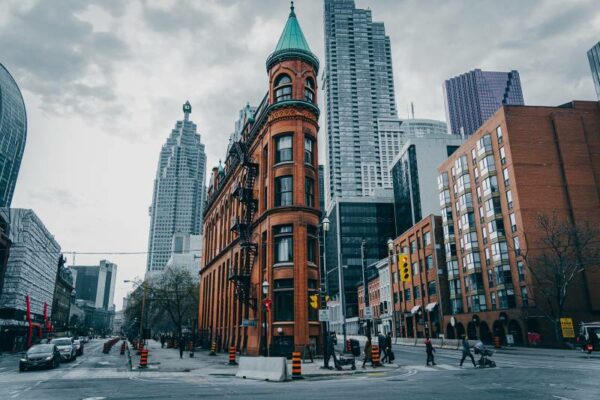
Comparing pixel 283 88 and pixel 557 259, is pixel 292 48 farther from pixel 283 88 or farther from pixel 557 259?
pixel 557 259

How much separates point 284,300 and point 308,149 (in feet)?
40.3

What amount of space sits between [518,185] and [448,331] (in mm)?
25769

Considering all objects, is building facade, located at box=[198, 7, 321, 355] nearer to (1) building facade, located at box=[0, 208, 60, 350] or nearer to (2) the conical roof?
(2) the conical roof

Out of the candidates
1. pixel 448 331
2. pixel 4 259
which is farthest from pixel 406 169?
pixel 4 259

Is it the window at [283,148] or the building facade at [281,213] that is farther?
the window at [283,148]

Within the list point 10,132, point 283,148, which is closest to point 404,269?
point 283,148

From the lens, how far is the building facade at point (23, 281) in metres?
67.8

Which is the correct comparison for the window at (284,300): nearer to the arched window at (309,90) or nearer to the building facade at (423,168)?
the arched window at (309,90)

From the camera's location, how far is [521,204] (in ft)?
167

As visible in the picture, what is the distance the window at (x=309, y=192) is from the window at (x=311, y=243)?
2.01m

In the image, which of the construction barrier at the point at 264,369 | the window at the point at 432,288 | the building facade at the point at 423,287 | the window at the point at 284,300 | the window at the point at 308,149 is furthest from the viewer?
the window at the point at 432,288

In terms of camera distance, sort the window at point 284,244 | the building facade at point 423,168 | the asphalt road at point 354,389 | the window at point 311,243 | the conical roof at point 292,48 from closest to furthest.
A: 1. the asphalt road at point 354,389
2. the window at point 284,244
3. the window at point 311,243
4. the conical roof at point 292,48
5. the building facade at point 423,168

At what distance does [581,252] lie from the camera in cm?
4712

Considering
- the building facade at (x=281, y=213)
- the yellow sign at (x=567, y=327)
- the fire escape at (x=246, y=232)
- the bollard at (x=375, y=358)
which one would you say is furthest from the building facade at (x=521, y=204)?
the fire escape at (x=246, y=232)
